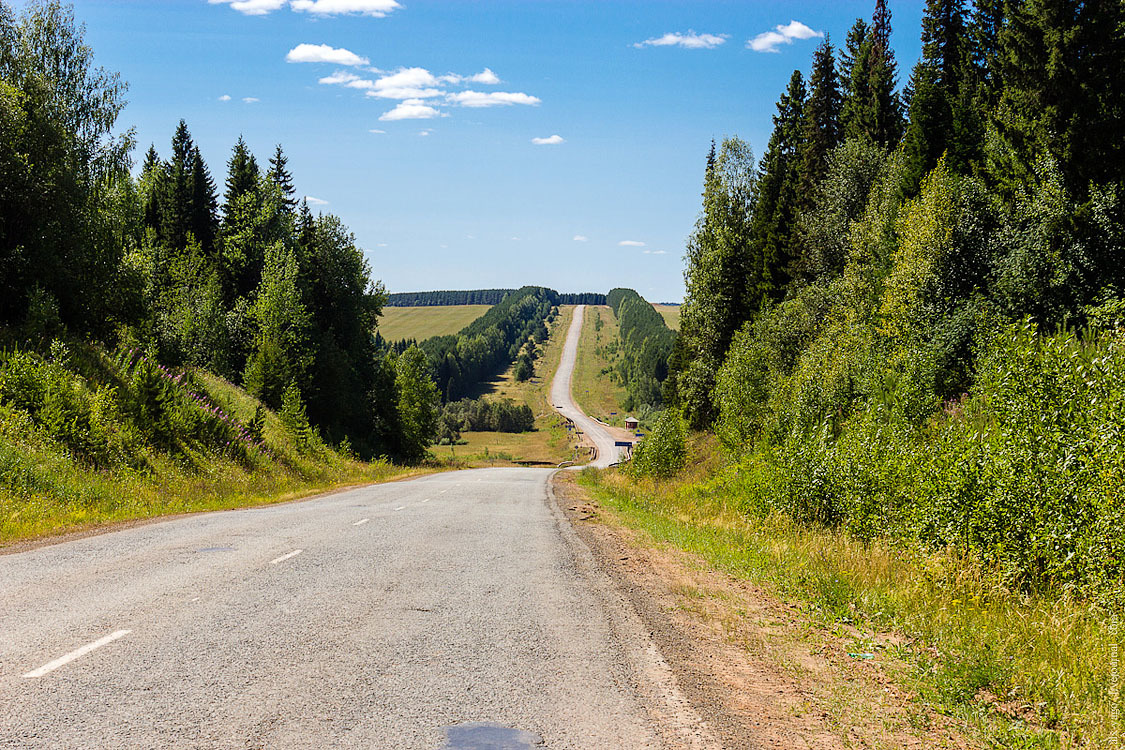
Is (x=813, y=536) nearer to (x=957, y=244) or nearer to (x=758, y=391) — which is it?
(x=957, y=244)

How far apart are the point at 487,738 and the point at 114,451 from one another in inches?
788

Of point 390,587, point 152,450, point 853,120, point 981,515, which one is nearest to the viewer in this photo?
point 390,587

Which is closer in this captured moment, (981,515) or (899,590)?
(899,590)

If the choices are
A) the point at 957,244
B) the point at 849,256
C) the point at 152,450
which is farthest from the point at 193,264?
the point at 957,244

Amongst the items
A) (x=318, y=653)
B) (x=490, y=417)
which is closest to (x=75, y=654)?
(x=318, y=653)

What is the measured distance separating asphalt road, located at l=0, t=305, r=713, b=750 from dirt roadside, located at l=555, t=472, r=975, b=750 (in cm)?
33

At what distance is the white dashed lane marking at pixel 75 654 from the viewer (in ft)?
17.9

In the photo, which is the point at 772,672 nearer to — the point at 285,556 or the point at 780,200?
the point at 285,556

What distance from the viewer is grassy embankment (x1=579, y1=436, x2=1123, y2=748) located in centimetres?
554

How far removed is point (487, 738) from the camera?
15.6 ft

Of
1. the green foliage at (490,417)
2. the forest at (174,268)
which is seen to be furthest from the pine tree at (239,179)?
the green foliage at (490,417)

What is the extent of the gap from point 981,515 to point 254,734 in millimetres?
9921

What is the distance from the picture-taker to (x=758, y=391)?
38344 millimetres

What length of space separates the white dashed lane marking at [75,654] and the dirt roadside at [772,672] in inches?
190
